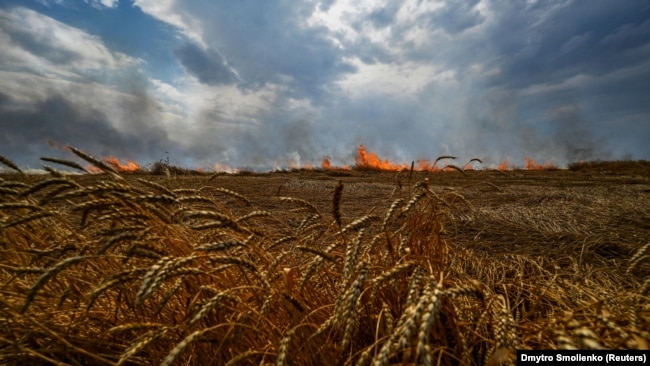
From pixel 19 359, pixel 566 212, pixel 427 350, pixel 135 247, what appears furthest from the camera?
pixel 566 212

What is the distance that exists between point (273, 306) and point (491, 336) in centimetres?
87

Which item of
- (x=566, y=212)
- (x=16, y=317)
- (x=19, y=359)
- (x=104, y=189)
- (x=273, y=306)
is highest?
(x=566, y=212)

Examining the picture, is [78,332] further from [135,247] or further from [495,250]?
[495,250]

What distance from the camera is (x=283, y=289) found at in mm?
1479

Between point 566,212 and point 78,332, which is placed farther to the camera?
point 566,212

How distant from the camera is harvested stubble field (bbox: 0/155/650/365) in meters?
0.94

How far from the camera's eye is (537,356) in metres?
0.92

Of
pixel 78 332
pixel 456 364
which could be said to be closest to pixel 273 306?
pixel 456 364

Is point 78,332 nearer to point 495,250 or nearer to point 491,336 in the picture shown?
point 491,336

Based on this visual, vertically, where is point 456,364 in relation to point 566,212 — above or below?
below

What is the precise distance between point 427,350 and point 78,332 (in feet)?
5.03

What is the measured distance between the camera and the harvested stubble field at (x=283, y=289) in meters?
0.94

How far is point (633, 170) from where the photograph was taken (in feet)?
38.3

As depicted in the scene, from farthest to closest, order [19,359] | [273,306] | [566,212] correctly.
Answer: [566,212] → [273,306] → [19,359]
